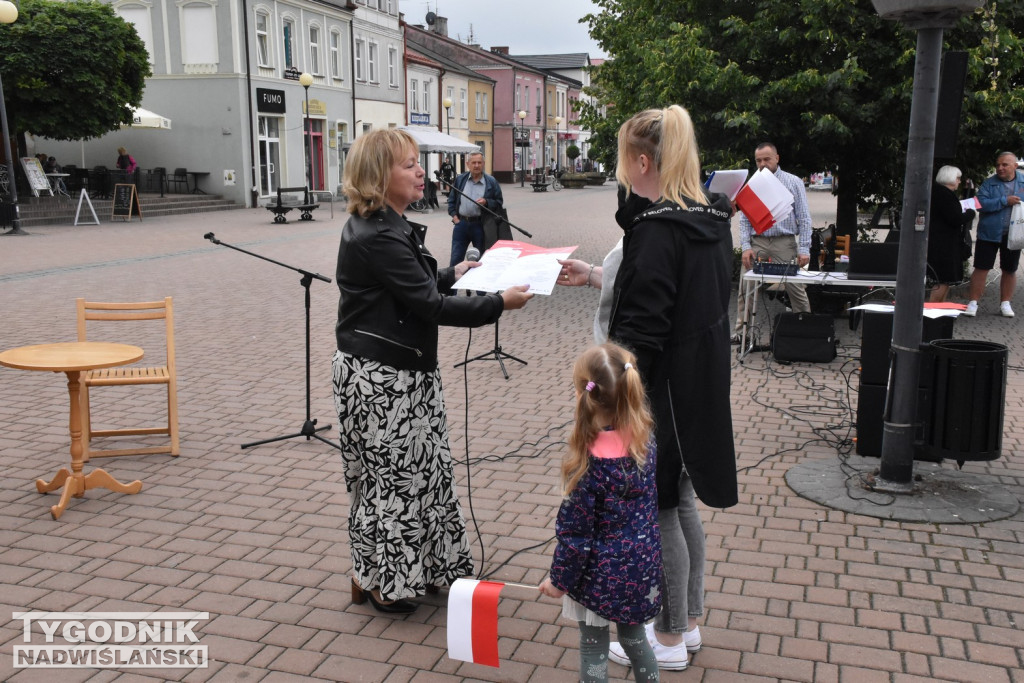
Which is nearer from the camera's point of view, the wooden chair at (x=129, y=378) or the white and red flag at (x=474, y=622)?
the white and red flag at (x=474, y=622)

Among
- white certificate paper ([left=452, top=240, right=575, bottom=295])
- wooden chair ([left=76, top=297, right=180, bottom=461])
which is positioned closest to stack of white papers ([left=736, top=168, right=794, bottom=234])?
white certificate paper ([left=452, top=240, right=575, bottom=295])

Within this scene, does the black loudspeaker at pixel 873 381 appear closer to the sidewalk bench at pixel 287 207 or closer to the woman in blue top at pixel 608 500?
Result: the woman in blue top at pixel 608 500

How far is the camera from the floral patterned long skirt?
3658 mm

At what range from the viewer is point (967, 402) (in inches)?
202

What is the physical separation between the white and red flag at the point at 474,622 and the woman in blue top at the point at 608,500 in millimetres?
309

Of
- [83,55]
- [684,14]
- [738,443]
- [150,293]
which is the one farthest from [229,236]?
[738,443]

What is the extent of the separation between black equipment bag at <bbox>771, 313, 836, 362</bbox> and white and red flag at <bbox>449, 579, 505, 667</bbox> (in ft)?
20.0

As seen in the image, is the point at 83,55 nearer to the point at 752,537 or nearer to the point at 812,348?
the point at 812,348

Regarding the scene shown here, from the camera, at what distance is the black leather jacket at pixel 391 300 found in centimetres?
351

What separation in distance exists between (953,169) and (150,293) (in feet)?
32.4

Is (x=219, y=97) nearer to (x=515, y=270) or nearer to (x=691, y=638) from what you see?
(x=515, y=270)

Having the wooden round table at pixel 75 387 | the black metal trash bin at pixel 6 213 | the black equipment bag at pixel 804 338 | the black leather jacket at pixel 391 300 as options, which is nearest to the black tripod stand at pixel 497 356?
the black equipment bag at pixel 804 338

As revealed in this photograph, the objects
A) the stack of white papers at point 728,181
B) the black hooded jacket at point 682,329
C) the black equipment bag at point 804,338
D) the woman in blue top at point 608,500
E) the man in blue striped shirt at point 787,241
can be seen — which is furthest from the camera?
the man in blue striped shirt at point 787,241

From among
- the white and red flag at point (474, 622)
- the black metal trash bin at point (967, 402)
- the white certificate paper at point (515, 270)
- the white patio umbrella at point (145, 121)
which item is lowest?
the white and red flag at point (474, 622)
